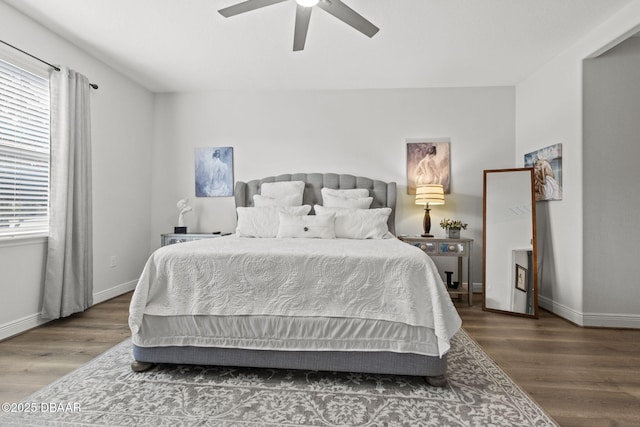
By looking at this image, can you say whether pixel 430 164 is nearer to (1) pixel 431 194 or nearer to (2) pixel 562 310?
(1) pixel 431 194

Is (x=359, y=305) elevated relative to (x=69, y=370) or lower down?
elevated

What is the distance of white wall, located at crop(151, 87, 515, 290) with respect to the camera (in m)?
4.04

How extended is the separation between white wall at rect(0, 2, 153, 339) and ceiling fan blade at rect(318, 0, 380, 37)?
2606 millimetres

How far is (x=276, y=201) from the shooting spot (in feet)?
12.4

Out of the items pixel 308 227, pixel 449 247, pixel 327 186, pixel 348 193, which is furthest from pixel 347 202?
pixel 449 247

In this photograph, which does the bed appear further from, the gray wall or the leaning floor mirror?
the gray wall

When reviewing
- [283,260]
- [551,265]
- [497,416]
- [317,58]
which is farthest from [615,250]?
[317,58]

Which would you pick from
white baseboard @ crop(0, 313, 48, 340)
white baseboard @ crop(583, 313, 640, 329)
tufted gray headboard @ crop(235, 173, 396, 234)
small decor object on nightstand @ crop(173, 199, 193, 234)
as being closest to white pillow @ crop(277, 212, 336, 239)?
tufted gray headboard @ crop(235, 173, 396, 234)

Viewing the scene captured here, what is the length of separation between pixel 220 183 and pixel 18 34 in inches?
90.5

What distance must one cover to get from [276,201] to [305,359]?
7.22 feet

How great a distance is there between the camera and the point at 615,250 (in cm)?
289

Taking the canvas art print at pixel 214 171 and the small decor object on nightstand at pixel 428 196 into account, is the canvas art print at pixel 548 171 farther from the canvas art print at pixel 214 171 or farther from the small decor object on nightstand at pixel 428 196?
the canvas art print at pixel 214 171

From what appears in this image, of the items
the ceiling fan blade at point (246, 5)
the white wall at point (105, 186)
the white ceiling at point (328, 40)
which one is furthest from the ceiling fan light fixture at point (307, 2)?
the white wall at point (105, 186)

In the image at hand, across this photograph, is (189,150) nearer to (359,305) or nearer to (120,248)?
(120,248)
